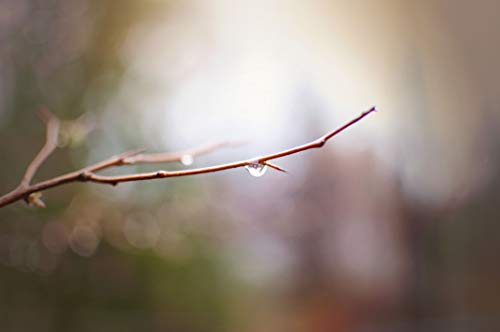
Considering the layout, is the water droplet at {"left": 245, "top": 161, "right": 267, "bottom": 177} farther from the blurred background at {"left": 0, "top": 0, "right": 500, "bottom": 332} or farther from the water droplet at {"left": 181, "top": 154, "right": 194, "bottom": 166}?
the blurred background at {"left": 0, "top": 0, "right": 500, "bottom": 332}

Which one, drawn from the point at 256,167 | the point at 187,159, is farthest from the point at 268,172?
the point at 256,167

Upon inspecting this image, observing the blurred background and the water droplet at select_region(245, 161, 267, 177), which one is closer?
the water droplet at select_region(245, 161, 267, 177)

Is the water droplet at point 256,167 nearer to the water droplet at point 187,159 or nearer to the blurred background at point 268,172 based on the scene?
the water droplet at point 187,159

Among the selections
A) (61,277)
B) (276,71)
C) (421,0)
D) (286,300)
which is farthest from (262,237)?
(421,0)

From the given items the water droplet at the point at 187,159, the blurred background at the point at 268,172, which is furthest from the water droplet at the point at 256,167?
the blurred background at the point at 268,172

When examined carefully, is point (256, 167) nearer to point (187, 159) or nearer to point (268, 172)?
point (187, 159)

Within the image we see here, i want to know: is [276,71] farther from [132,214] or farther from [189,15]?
[132,214]

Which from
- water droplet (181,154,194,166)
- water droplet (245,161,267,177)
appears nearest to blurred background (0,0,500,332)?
water droplet (181,154,194,166)

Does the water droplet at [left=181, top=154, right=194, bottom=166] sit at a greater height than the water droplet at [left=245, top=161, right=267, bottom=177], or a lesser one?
greater

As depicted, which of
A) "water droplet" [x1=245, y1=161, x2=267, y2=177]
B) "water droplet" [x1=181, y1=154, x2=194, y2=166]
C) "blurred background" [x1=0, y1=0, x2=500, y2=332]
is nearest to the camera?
"water droplet" [x1=245, y1=161, x2=267, y2=177]
